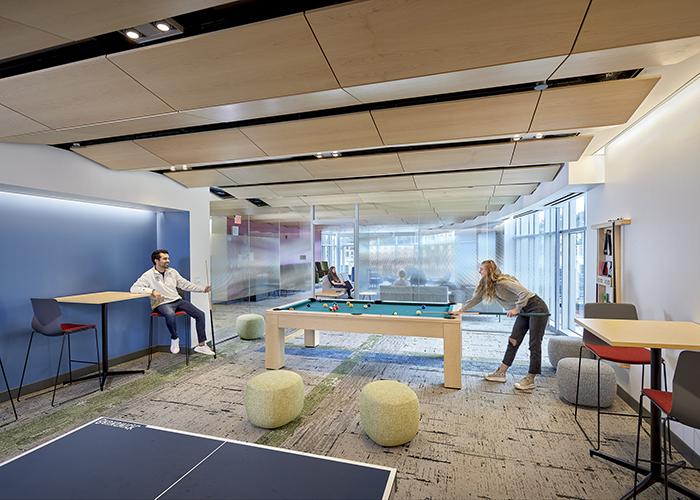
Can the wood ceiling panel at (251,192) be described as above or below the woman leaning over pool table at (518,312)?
above

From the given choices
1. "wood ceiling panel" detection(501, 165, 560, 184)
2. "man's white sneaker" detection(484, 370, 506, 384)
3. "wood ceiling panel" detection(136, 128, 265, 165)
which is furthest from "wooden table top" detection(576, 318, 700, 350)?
"wood ceiling panel" detection(136, 128, 265, 165)

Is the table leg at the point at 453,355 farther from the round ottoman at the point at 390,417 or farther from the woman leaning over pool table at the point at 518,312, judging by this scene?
the round ottoman at the point at 390,417

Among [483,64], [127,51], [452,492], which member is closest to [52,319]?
[127,51]

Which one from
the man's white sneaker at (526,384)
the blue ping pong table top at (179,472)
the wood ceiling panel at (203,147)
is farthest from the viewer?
the man's white sneaker at (526,384)

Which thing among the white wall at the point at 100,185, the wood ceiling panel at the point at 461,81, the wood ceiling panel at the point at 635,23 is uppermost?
the wood ceiling panel at the point at 635,23

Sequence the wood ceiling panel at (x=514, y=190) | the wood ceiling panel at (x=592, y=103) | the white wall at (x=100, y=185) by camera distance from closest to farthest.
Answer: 1. the wood ceiling panel at (x=592, y=103)
2. the white wall at (x=100, y=185)
3. the wood ceiling panel at (x=514, y=190)

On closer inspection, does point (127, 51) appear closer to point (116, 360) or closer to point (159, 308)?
point (159, 308)

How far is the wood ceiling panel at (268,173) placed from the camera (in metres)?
5.25

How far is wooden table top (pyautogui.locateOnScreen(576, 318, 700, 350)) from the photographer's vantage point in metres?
2.17

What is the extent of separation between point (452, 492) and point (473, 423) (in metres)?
1.02

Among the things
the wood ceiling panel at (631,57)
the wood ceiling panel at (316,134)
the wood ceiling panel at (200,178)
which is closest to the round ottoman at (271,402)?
the wood ceiling panel at (316,134)

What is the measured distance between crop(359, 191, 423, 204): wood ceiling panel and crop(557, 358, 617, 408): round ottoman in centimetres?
389

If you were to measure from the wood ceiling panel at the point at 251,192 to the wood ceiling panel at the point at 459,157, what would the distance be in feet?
9.38

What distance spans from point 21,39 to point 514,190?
21.2 ft
